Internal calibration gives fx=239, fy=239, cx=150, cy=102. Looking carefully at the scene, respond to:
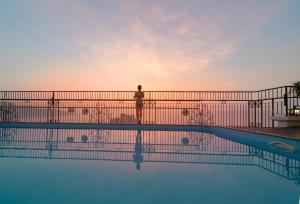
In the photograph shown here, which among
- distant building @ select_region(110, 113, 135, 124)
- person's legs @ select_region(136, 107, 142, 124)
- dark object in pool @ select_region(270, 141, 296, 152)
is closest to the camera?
dark object in pool @ select_region(270, 141, 296, 152)

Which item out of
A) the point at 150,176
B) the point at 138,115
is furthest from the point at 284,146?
the point at 138,115

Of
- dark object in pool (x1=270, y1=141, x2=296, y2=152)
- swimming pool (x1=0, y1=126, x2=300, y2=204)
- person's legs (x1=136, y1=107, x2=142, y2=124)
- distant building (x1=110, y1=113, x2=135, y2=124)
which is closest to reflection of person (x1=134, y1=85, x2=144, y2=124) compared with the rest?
person's legs (x1=136, y1=107, x2=142, y2=124)

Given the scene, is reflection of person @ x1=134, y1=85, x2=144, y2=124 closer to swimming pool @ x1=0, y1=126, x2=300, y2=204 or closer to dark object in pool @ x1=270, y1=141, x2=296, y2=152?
swimming pool @ x1=0, y1=126, x2=300, y2=204

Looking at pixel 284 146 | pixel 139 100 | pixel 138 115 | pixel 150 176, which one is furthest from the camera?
pixel 138 115

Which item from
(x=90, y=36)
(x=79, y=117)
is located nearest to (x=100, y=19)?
(x=90, y=36)

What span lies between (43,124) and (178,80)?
24.1ft

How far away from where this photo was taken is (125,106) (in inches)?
444

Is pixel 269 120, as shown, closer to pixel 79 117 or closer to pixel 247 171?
pixel 247 171

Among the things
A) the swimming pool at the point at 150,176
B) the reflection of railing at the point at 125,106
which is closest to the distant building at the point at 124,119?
the reflection of railing at the point at 125,106

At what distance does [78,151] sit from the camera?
188 inches

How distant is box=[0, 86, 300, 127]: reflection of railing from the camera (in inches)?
408

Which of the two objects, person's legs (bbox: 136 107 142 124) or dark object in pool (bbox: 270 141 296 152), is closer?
dark object in pool (bbox: 270 141 296 152)

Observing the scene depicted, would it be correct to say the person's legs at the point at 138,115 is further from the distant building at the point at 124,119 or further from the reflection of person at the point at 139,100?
the distant building at the point at 124,119

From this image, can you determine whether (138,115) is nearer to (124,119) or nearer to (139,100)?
(139,100)
